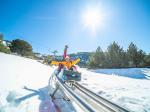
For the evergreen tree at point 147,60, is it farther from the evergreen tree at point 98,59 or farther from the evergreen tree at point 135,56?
the evergreen tree at point 98,59

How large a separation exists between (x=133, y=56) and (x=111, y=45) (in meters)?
9.39

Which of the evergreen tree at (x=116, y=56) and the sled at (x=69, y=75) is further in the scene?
the evergreen tree at (x=116, y=56)

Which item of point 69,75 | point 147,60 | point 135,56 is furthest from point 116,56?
point 69,75

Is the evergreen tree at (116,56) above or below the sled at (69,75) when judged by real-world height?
above

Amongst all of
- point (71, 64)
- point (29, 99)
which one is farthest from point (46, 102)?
point (71, 64)

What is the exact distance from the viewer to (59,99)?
7.81 m

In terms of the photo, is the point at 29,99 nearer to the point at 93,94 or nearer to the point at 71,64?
the point at 93,94

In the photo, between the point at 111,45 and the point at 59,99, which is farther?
the point at 111,45

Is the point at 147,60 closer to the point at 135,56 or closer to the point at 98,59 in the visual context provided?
the point at 135,56

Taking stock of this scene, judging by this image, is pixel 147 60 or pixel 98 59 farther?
pixel 98 59

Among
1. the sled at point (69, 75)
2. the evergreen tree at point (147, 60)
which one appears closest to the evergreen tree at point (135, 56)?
the evergreen tree at point (147, 60)

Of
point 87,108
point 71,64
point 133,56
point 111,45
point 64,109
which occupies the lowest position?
point 64,109

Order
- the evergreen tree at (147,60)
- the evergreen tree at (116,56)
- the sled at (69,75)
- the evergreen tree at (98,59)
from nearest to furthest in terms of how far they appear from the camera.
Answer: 1. the sled at (69,75)
2. the evergreen tree at (147,60)
3. the evergreen tree at (116,56)
4. the evergreen tree at (98,59)

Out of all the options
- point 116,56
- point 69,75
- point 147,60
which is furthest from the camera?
point 116,56
